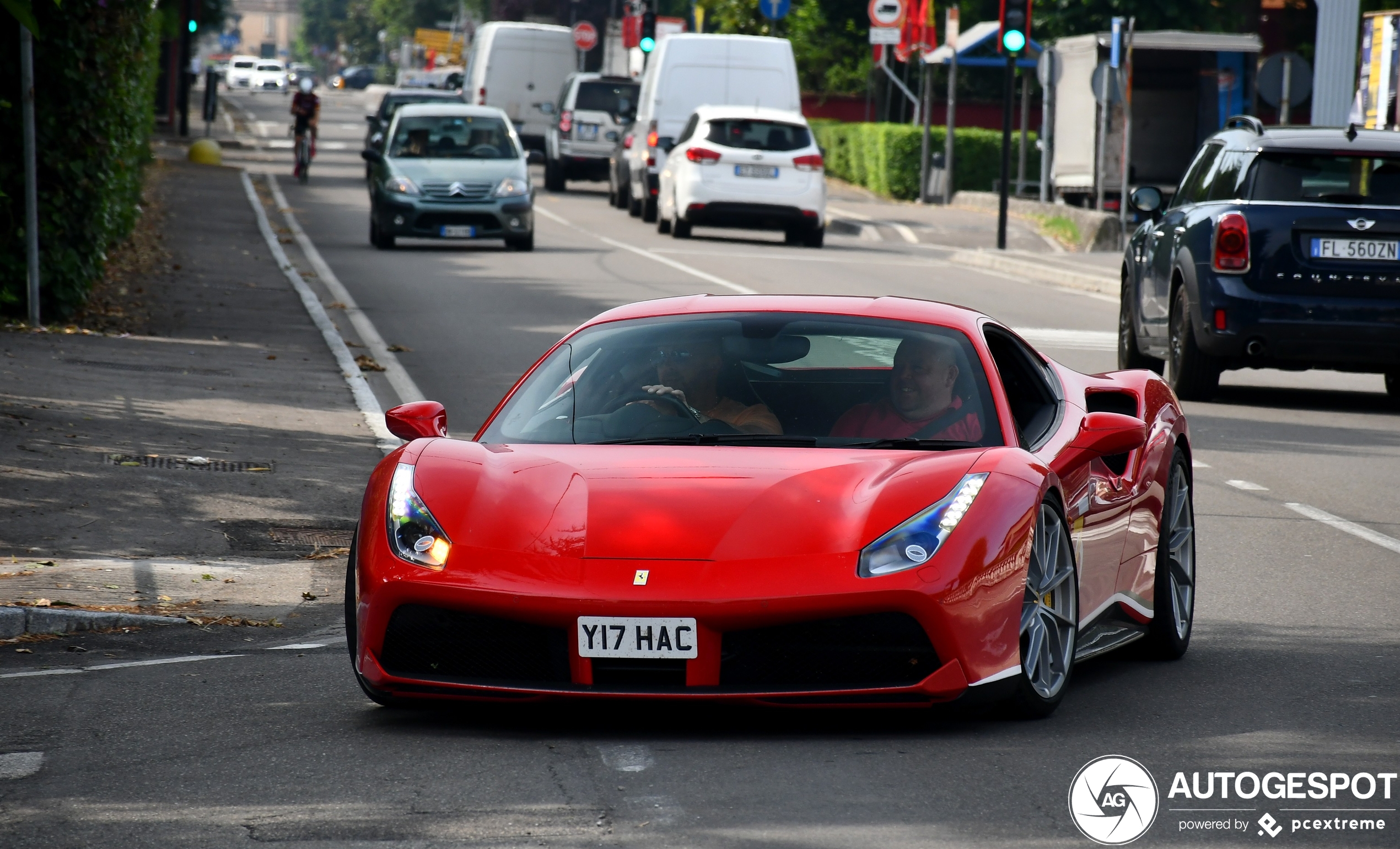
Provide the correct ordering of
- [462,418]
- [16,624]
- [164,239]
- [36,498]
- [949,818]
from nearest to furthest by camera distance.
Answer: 1. [949,818]
2. [16,624]
3. [36,498]
4. [462,418]
5. [164,239]

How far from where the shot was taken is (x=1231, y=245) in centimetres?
1445

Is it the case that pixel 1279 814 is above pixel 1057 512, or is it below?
below

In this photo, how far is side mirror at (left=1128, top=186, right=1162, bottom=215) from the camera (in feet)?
49.2

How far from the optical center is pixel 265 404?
13656 millimetres

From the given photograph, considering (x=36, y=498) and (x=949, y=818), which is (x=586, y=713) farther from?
(x=36, y=498)

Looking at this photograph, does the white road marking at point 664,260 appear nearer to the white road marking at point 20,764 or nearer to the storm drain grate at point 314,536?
the storm drain grate at point 314,536

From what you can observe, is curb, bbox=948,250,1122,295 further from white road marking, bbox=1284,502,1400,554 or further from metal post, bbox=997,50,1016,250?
white road marking, bbox=1284,502,1400,554

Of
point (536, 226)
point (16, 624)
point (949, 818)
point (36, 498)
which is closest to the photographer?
point (949, 818)

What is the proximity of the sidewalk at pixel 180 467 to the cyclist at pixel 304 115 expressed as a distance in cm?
2300

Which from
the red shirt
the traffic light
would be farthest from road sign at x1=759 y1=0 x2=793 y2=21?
the red shirt

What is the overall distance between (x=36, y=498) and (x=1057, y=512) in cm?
542

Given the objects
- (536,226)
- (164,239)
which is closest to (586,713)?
(164,239)

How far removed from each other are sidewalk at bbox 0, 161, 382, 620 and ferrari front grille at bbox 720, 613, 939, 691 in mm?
3092

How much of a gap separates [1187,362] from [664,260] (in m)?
13.5
